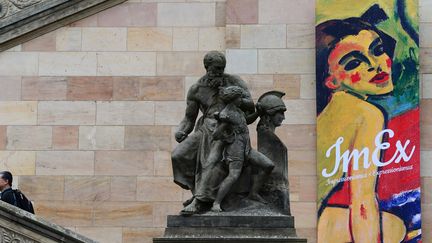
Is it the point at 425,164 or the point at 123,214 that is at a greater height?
the point at 425,164

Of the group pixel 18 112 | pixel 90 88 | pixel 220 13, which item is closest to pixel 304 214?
pixel 220 13

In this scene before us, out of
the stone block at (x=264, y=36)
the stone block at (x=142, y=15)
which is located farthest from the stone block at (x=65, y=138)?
the stone block at (x=264, y=36)

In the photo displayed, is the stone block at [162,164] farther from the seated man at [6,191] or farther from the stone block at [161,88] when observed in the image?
the seated man at [6,191]

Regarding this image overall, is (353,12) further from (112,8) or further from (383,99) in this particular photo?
(112,8)

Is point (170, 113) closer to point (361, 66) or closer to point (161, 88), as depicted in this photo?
point (161, 88)

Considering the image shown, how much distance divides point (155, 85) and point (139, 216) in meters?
1.99

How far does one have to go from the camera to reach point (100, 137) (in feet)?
88.0

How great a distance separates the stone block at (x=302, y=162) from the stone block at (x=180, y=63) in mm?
1906

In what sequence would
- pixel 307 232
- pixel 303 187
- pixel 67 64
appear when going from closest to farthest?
pixel 307 232, pixel 303 187, pixel 67 64

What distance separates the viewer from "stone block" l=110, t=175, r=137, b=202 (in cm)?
2655

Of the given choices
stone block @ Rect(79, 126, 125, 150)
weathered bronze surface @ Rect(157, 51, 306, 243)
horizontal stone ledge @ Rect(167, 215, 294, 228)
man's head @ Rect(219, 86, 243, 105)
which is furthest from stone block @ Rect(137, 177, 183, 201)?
horizontal stone ledge @ Rect(167, 215, 294, 228)

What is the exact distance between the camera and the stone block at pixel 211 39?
27.1m

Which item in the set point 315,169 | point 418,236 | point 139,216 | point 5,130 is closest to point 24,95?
point 5,130

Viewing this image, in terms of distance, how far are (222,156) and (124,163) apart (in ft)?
17.4
